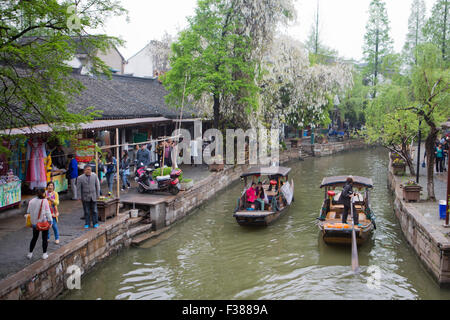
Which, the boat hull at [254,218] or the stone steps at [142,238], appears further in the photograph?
the boat hull at [254,218]

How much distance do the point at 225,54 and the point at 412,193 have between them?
34.4ft

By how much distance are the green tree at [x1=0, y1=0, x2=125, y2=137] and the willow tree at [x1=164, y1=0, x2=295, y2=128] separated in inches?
397

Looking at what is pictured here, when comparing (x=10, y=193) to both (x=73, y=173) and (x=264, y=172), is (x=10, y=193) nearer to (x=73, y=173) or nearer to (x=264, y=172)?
(x=73, y=173)

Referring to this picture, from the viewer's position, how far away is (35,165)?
12711mm

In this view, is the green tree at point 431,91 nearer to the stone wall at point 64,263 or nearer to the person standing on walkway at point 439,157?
the person standing on walkway at point 439,157

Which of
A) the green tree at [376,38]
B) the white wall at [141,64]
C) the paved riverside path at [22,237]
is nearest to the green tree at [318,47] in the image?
the green tree at [376,38]

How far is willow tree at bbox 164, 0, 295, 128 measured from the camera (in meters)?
19.6

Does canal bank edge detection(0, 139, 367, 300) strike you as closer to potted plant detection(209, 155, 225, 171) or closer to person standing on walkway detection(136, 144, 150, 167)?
person standing on walkway detection(136, 144, 150, 167)

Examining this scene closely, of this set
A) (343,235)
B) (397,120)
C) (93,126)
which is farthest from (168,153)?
(397,120)

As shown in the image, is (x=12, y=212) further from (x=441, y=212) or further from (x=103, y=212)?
(x=441, y=212)

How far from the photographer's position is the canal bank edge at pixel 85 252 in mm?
7598

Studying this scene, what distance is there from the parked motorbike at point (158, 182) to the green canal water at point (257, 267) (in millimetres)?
1456

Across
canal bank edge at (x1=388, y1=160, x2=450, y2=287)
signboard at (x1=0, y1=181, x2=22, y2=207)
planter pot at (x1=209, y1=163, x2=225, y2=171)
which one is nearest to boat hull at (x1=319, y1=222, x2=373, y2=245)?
canal bank edge at (x1=388, y1=160, x2=450, y2=287)

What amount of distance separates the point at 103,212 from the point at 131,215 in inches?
70.6
